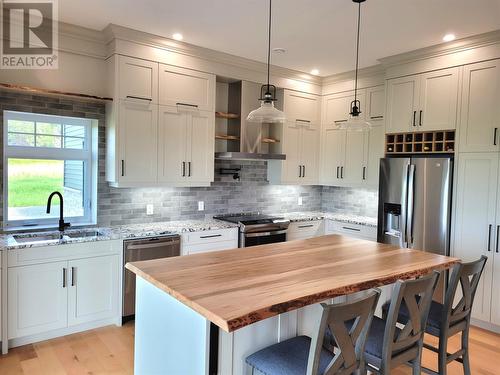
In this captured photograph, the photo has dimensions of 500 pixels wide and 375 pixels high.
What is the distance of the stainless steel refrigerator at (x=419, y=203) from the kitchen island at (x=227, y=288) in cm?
133

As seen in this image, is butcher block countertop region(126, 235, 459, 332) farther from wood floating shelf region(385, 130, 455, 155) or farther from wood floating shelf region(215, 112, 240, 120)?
wood floating shelf region(215, 112, 240, 120)

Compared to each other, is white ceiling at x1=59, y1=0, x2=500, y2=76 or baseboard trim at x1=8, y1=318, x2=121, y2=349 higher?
white ceiling at x1=59, y1=0, x2=500, y2=76

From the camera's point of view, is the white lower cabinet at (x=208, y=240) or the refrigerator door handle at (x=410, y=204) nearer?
the white lower cabinet at (x=208, y=240)

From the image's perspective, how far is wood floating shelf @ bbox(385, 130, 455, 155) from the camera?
12.7 ft

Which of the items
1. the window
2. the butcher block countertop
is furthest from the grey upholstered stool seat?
the window

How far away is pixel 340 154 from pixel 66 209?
343 centimetres

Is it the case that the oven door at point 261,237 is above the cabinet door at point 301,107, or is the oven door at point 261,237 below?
below

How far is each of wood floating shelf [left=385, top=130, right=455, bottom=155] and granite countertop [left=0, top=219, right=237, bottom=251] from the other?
2.08 meters

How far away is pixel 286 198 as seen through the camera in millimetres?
5426

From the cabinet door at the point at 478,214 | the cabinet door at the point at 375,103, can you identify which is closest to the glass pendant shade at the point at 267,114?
the cabinet door at the point at 478,214

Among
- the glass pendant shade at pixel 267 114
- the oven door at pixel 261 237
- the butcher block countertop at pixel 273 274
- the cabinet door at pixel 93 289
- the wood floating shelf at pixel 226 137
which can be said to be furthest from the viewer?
the wood floating shelf at pixel 226 137

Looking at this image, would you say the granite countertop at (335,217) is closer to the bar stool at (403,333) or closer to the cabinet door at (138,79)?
the cabinet door at (138,79)

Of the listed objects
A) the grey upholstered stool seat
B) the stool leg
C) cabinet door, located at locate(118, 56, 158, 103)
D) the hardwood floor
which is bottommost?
the hardwood floor

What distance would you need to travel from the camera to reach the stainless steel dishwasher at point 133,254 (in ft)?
11.4
